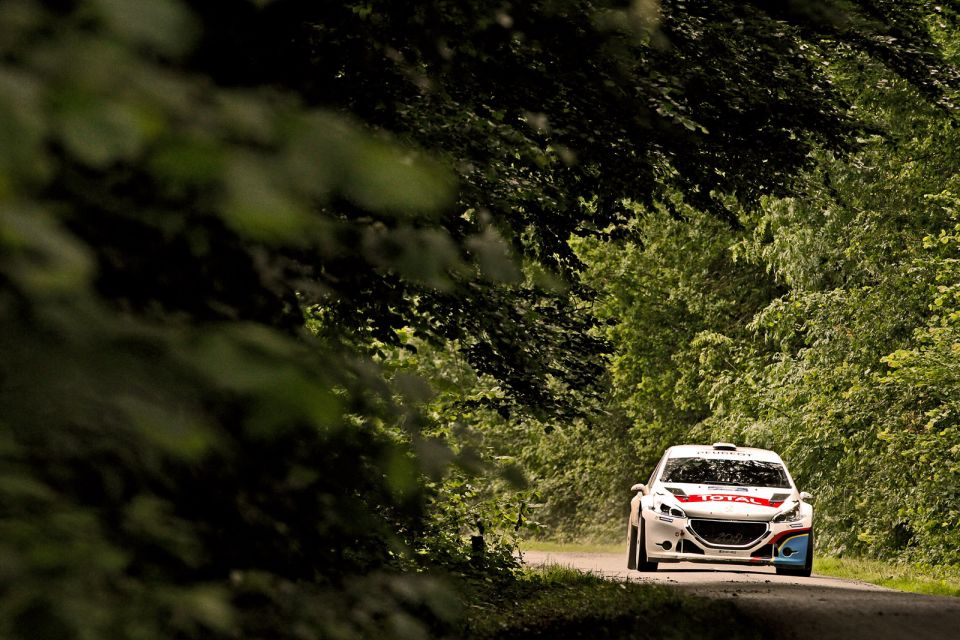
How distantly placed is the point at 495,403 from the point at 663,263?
2362cm

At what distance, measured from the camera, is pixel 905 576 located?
1872 centimetres

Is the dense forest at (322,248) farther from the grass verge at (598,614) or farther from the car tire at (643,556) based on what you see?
the car tire at (643,556)

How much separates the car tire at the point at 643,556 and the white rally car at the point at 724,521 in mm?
12

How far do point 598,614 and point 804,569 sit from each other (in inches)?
284

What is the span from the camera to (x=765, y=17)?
9141mm

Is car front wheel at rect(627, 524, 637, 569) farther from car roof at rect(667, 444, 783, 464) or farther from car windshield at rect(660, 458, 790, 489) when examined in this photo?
car roof at rect(667, 444, 783, 464)

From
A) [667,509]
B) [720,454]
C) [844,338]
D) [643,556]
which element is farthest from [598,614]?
[844,338]

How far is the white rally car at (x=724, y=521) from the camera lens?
50.6 ft

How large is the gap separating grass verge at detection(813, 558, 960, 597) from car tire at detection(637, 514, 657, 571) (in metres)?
3.02

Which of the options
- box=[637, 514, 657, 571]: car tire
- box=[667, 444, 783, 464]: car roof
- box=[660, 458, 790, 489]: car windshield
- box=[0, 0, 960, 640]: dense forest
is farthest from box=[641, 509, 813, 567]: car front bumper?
box=[0, 0, 960, 640]: dense forest

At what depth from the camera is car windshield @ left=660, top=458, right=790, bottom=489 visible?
16094mm

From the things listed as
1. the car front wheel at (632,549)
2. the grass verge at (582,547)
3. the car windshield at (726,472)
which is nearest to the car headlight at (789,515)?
the car windshield at (726,472)

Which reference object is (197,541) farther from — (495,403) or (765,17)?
(495,403)

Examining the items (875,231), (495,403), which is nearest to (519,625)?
(495,403)
